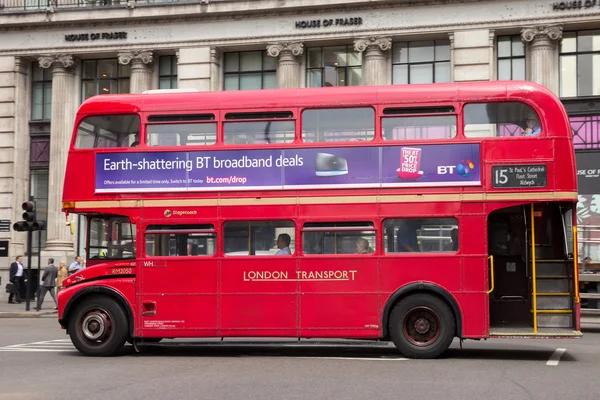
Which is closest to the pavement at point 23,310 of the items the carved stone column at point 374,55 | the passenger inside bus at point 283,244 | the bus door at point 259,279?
the carved stone column at point 374,55

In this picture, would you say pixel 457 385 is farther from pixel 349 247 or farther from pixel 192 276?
pixel 192 276

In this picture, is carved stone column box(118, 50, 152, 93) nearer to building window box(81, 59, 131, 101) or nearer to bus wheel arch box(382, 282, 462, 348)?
building window box(81, 59, 131, 101)

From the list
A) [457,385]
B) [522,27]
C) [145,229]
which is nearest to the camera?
[457,385]

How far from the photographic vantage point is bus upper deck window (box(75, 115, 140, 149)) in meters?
13.9

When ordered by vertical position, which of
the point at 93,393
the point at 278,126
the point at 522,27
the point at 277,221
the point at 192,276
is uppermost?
the point at 522,27

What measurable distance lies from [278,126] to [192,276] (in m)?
2.81

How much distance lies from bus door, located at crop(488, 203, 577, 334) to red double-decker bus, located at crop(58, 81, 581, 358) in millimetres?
25

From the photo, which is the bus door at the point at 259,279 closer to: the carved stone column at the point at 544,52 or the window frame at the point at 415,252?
the window frame at the point at 415,252

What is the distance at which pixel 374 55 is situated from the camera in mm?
29969

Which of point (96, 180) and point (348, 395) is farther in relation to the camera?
point (96, 180)

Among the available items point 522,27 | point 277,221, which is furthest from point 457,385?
point 522,27

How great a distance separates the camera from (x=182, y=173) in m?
13.7

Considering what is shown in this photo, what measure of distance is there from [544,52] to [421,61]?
4.29m

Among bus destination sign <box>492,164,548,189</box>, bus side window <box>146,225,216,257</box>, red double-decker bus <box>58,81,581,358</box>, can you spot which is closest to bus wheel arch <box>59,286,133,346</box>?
red double-decker bus <box>58,81,581,358</box>
